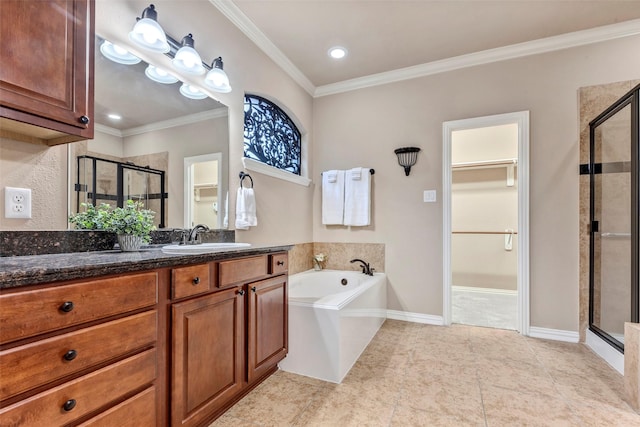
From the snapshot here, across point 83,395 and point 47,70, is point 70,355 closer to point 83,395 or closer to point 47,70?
point 83,395

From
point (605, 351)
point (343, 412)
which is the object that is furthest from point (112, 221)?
point (605, 351)

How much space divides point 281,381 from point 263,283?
705mm

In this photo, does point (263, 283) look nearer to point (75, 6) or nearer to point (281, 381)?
point (281, 381)

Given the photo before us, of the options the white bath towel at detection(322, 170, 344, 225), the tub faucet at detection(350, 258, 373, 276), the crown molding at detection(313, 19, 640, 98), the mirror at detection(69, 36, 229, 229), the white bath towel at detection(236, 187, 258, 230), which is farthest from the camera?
the white bath towel at detection(322, 170, 344, 225)

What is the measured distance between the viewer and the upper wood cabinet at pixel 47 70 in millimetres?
1015

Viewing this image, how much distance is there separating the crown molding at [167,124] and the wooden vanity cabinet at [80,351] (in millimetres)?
889

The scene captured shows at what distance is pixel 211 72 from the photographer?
2.05 m

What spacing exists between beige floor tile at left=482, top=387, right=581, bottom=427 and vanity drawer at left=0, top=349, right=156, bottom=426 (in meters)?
1.65

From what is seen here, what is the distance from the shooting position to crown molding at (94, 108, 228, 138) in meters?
1.57

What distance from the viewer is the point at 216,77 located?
6.76 feet

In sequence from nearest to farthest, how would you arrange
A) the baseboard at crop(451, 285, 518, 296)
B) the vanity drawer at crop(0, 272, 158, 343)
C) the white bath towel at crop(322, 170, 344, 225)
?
the vanity drawer at crop(0, 272, 158, 343) → the white bath towel at crop(322, 170, 344, 225) → the baseboard at crop(451, 285, 518, 296)

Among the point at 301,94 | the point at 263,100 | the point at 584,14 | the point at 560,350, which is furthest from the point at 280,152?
the point at 560,350

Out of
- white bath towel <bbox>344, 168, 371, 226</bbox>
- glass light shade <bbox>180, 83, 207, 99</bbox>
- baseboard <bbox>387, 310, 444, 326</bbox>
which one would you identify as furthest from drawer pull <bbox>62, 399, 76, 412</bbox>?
baseboard <bbox>387, 310, 444, 326</bbox>

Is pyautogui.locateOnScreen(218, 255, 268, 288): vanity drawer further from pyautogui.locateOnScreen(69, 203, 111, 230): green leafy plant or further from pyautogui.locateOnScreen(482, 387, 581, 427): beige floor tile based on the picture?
pyautogui.locateOnScreen(482, 387, 581, 427): beige floor tile
